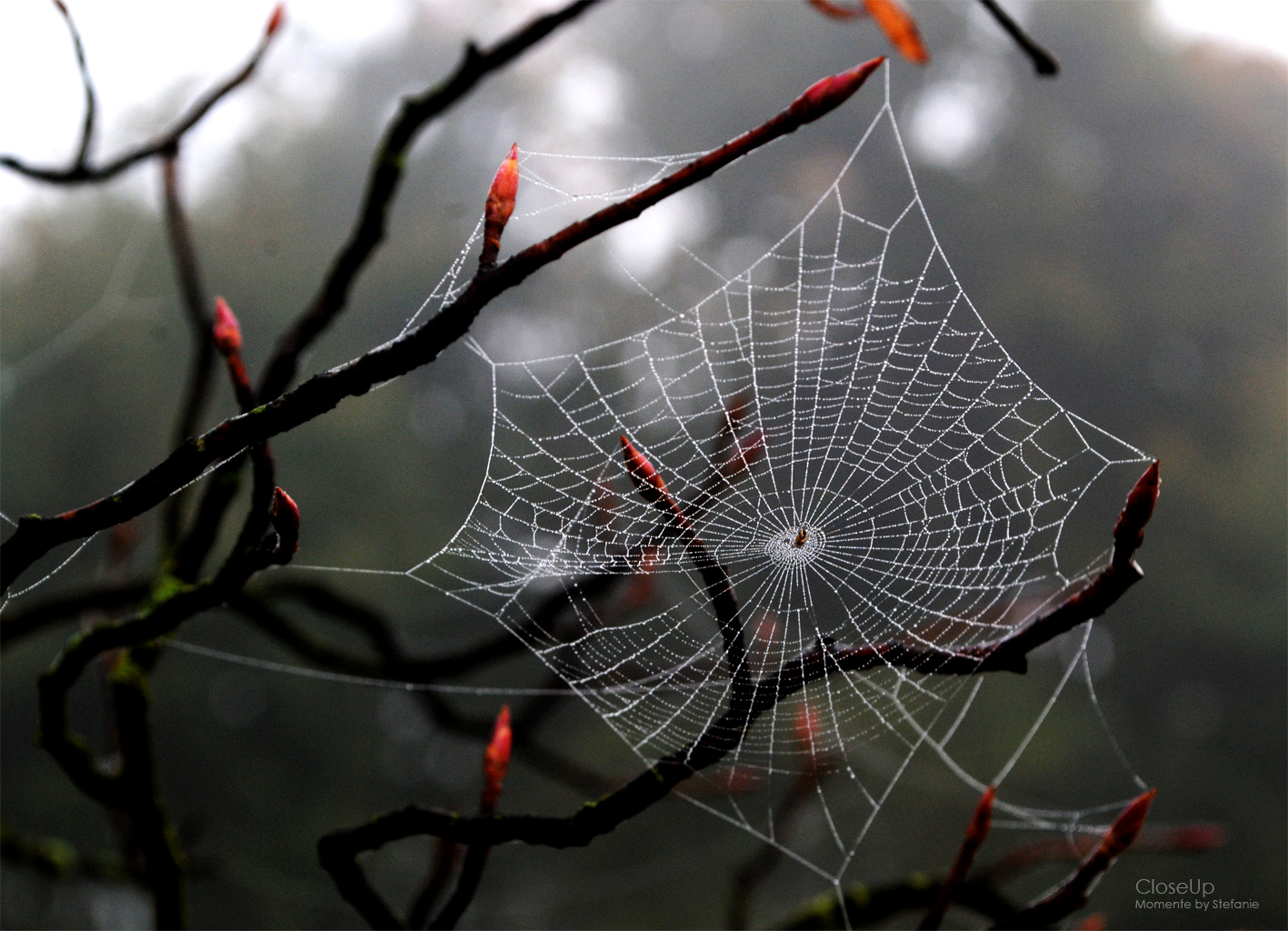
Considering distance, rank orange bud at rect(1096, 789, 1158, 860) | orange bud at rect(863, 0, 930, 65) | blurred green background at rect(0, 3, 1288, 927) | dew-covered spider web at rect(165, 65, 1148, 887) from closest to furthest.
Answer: orange bud at rect(863, 0, 930, 65)
orange bud at rect(1096, 789, 1158, 860)
dew-covered spider web at rect(165, 65, 1148, 887)
blurred green background at rect(0, 3, 1288, 927)

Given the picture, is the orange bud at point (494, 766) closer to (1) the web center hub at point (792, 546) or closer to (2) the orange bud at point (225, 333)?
(2) the orange bud at point (225, 333)

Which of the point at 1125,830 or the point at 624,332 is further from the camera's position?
the point at 624,332

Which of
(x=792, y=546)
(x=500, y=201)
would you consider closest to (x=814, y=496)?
(x=792, y=546)

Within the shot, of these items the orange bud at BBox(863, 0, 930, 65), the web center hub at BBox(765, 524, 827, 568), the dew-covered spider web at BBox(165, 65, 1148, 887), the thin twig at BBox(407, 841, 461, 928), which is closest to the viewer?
the orange bud at BBox(863, 0, 930, 65)

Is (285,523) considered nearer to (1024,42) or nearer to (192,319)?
(1024,42)

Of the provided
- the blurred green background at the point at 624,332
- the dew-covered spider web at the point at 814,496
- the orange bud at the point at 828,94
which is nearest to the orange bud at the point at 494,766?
the dew-covered spider web at the point at 814,496

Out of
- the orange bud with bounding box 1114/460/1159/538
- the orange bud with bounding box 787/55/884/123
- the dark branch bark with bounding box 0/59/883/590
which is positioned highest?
the orange bud with bounding box 787/55/884/123

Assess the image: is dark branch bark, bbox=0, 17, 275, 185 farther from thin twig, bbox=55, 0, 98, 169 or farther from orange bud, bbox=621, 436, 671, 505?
orange bud, bbox=621, 436, 671, 505

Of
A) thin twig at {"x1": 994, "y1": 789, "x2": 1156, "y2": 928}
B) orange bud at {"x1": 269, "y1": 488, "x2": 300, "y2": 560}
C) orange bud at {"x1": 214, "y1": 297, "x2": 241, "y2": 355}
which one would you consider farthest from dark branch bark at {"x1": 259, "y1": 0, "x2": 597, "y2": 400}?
thin twig at {"x1": 994, "y1": 789, "x2": 1156, "y2": 928}
